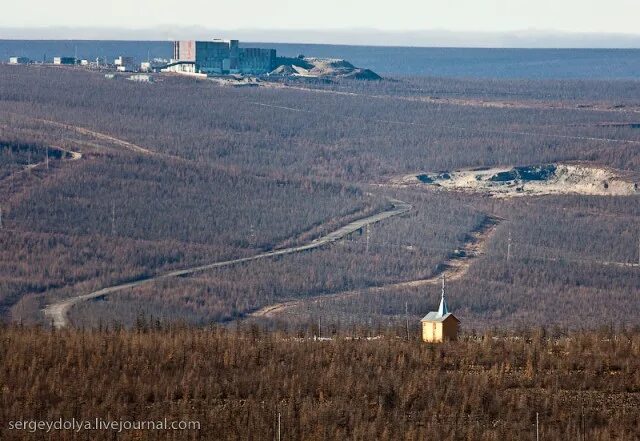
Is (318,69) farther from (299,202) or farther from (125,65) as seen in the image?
(299,202)

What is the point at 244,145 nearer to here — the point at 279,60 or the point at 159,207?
the point at 159,207

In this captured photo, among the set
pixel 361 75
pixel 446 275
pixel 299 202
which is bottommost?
pixel 361 75

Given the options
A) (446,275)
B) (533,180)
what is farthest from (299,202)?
(446,275)

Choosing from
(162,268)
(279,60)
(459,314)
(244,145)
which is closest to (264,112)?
(244,145)

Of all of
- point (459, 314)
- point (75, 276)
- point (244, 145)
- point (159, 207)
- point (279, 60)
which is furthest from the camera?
point (279, 60)

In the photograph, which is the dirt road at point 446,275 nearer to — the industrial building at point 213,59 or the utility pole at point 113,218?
the utility pole at point 113,218

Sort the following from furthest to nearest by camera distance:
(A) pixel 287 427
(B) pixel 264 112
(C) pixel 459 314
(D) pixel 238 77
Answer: (D) pixel 238 77 < (B) pixel 264 112 < (C) pixel 459 314 < (A) pixel 287 427

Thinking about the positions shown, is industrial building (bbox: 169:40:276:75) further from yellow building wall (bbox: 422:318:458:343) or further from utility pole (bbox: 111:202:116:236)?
yellow building wall (bbox: 422:318:458:343)
